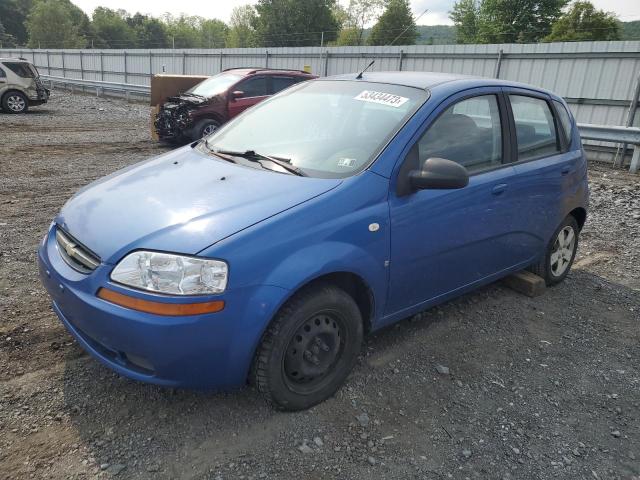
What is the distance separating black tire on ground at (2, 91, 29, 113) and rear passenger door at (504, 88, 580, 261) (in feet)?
53.8

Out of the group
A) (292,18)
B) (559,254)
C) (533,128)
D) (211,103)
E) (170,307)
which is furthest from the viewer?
(292,18)

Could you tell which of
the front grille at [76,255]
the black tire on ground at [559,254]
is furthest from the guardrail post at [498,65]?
the front grille at [76,255]

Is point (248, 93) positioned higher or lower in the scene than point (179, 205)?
higher

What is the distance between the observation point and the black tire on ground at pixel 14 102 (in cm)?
1545

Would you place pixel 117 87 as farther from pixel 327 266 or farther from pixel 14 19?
pixel 14 19

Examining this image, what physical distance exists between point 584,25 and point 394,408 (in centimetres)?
5236

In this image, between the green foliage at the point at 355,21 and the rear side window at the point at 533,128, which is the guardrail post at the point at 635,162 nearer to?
the rear side window at the point at 533,128

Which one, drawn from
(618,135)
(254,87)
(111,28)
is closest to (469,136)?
(618,135)

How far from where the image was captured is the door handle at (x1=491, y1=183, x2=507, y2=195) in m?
3.34

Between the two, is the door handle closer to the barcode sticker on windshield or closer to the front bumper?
the barcode sticker on windshield

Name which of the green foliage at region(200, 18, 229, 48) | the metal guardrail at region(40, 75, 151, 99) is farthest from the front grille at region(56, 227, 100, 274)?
the green foliage at region(200, 18, 229, 48)

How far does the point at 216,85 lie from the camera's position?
10.9 m

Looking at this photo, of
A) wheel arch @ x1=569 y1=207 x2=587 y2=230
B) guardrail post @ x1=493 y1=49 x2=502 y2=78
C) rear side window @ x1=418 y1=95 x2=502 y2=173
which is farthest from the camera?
guardrail post @ x1=493 y1=49 x2=502 y2=78

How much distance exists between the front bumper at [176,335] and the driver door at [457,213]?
914mm
